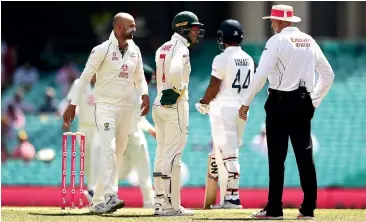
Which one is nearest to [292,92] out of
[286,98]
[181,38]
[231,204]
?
[286,98]

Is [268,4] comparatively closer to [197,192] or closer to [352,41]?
[352,41]

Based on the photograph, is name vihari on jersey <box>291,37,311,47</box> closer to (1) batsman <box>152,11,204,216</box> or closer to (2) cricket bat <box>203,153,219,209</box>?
(1) batsman <box>152,11,204,216</box>

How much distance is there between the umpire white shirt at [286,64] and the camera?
9.38 meters

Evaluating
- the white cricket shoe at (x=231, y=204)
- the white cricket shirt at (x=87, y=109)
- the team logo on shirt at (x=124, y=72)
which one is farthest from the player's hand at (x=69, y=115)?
the white cricket shirt at (x=87, y=109)

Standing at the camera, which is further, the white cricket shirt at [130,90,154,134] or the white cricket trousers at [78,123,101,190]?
the white cricket trousers at [78,123,101,190]

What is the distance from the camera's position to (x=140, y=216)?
10.0 meters

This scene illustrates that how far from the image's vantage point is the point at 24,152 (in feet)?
64.4

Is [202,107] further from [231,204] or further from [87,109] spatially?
[87,109]

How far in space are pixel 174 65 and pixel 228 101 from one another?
1.66 meters

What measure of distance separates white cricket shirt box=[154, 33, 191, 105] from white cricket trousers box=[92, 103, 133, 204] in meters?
0.39

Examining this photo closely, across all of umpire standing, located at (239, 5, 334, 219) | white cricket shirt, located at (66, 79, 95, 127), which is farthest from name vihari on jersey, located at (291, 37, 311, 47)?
white cricket shirt, located at (66, 79, 95, 127)

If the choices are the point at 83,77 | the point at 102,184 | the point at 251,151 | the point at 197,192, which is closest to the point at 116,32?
the point at 83,77

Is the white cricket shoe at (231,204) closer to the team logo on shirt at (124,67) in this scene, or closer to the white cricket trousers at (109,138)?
the white cricket trousers at (109,138)

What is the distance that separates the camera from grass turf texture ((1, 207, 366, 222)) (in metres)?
9.69
